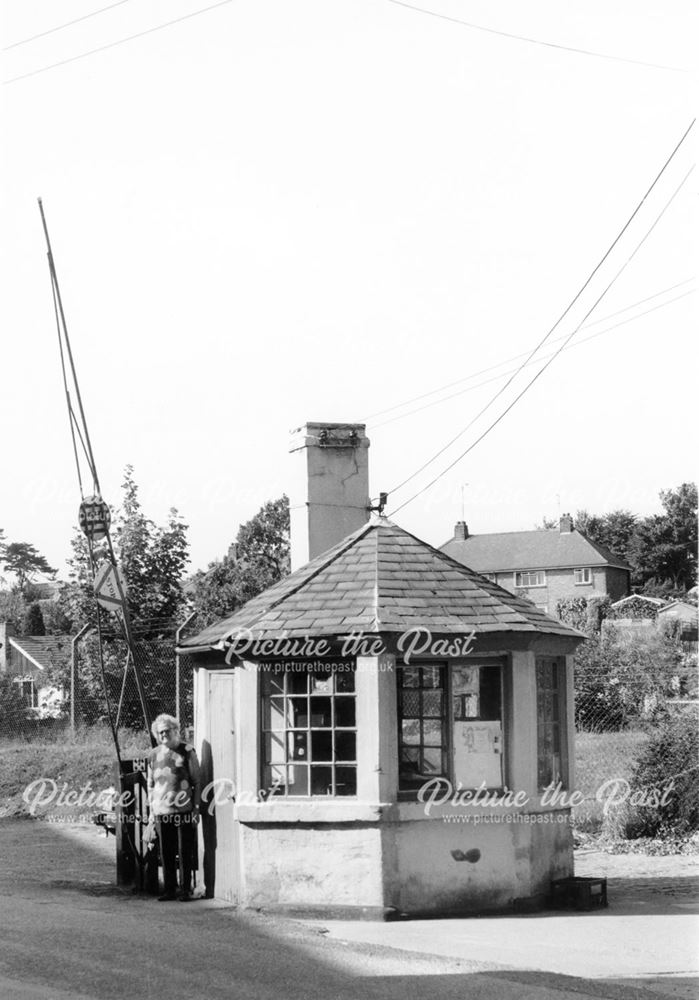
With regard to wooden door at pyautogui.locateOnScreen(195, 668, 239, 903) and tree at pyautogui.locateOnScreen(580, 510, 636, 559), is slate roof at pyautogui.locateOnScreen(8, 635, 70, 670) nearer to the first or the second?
wooden door at pyautogui.locateOnScreen(195, 668, 239, 903)

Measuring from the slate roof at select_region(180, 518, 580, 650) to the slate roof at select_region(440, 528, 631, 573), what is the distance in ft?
189

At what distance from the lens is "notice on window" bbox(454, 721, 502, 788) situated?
34.6ft

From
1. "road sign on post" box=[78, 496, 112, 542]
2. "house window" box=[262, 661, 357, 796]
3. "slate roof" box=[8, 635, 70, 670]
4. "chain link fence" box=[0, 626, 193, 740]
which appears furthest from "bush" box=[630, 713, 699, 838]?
"slate roof" box=[8, 635, 70, 670]

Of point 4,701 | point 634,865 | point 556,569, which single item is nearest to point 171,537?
point 4,701

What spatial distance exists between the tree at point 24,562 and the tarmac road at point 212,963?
95583mm

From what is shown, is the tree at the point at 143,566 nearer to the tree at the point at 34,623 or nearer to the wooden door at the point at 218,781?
the wooden door at the point at 218,781

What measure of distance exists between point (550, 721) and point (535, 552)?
60.1 meters

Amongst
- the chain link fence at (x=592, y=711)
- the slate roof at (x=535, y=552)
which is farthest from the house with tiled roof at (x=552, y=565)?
the chain link fence at (x=592, y=711)

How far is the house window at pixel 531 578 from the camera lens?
7006 centimetres

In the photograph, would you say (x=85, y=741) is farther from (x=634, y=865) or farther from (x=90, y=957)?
(x=90, y=957)

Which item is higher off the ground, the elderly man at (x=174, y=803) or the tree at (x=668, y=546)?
the tree at (x=668, y=546)

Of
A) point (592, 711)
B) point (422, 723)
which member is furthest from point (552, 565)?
point (422, 723)

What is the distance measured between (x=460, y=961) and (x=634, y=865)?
5.56 m

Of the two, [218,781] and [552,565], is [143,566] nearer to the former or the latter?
[218,781]
